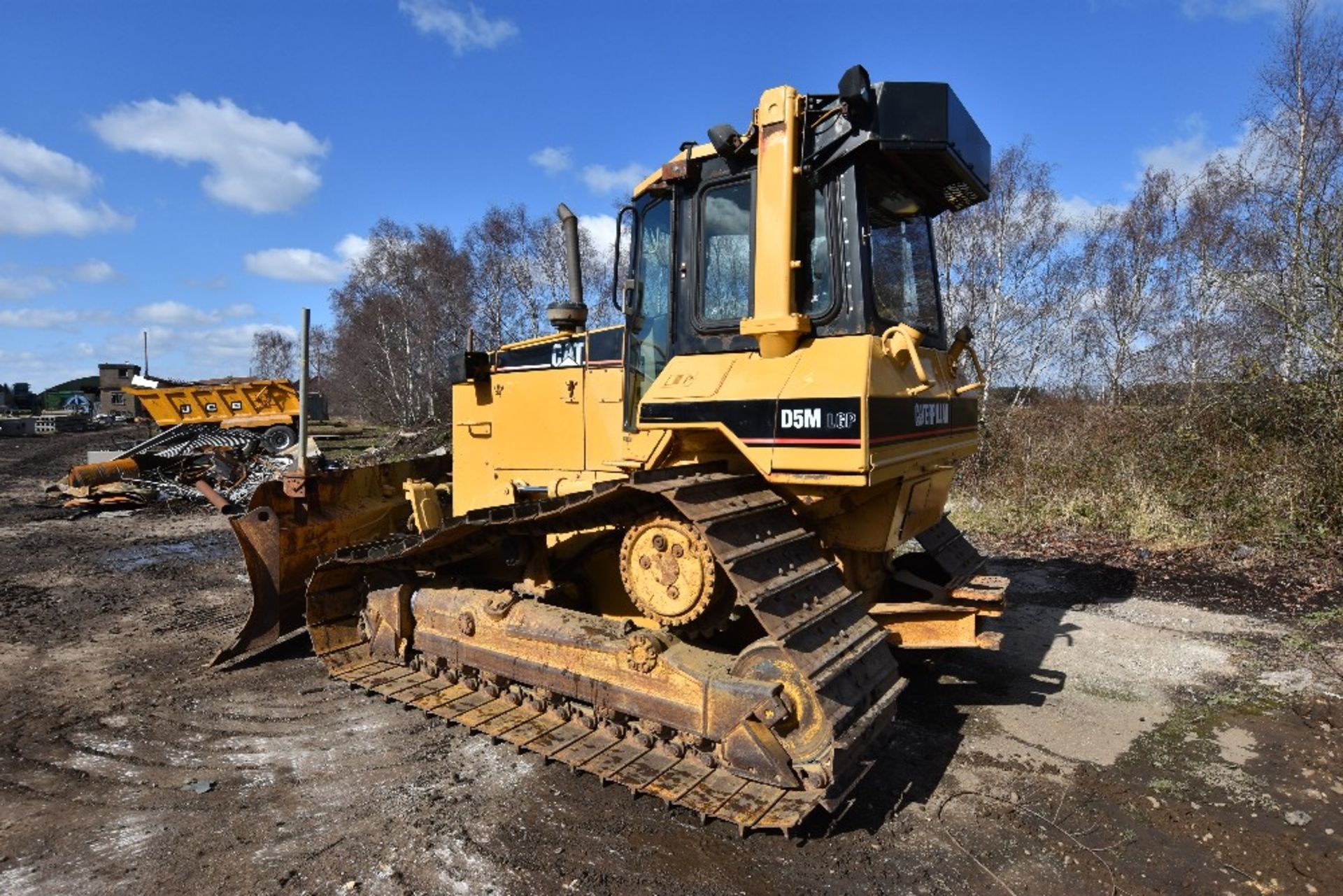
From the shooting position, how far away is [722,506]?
11.6 ft

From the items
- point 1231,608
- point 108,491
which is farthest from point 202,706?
point 108,491

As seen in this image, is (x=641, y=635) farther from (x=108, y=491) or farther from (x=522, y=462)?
(x=108, y=491)

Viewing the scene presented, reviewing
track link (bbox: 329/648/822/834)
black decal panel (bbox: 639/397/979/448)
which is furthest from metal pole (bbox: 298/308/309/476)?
black decal panel (bbox: 639/397/979/448)

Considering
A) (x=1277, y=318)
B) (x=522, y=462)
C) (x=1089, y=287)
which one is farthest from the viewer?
(x=1089, y=287)

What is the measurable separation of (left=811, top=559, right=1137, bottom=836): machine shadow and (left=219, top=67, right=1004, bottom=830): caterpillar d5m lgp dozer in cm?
37

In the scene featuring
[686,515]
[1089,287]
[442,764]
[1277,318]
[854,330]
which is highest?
[1089,287]

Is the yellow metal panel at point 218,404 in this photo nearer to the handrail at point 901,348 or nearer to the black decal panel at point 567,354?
the black decal panel at point 567,354

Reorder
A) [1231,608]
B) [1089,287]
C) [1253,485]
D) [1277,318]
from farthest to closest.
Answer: [1089,287]
[1277,318]
[1253,485]
[1231,608]

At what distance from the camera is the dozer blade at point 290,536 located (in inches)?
216

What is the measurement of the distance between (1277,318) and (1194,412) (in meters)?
Result: 1.67

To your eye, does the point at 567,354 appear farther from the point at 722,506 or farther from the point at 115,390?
the point at 115,390

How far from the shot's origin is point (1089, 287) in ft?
66.6

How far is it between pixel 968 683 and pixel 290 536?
198 inches

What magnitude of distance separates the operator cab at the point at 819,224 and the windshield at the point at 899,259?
12 millimetres
